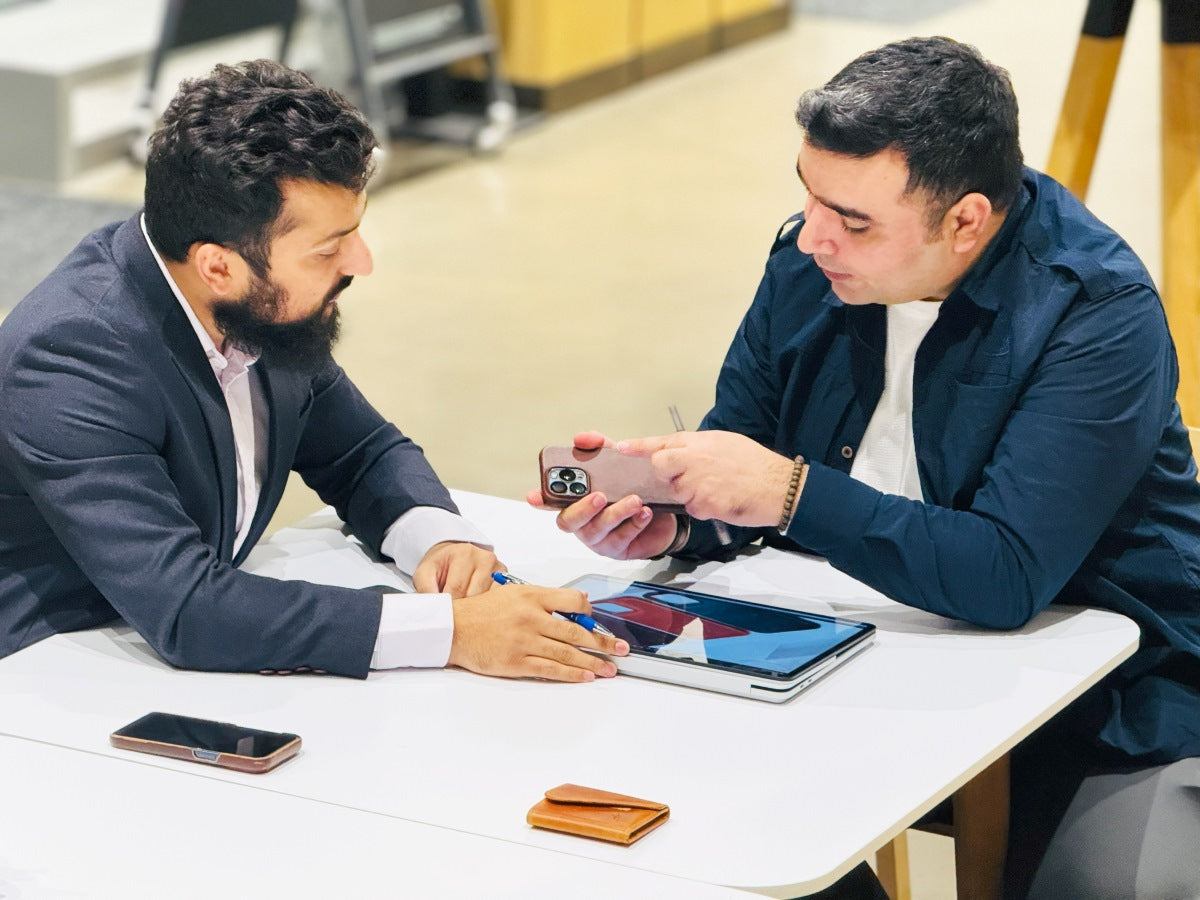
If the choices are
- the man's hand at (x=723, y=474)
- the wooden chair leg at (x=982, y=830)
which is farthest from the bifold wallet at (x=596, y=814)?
the wooden chair leg at (x=982, y=830)

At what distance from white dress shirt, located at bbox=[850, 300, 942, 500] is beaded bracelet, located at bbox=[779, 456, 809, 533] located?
0.77 ft

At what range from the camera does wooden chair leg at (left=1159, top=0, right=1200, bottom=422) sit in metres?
3.47

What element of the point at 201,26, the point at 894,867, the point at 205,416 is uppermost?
the point at 205,416

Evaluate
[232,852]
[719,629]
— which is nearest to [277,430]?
[719,629]

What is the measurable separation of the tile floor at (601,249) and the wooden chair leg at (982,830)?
30.9 inches

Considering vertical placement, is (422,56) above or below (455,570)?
below

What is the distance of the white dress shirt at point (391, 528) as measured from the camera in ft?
6.93

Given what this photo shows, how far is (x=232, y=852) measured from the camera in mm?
1742

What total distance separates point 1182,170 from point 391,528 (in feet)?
6.27

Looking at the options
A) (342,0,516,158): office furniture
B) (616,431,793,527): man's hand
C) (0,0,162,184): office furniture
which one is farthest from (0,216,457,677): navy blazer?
(0,0,162,184): office furniture

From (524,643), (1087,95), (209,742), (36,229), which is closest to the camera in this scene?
(209,742)

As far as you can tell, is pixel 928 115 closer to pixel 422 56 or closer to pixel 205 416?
pixel 205 416

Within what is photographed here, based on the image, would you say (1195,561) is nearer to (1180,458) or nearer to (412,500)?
(1180,458)

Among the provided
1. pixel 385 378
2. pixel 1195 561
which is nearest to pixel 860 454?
pixel 1195 561
